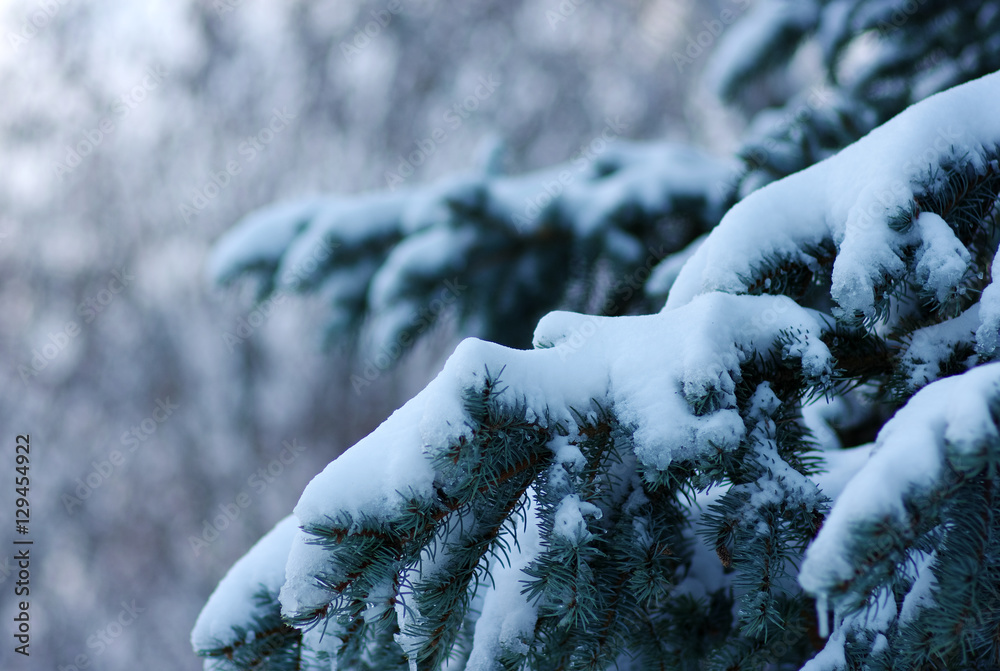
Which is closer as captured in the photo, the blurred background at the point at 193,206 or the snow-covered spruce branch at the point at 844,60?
the snow-covered spruce branch at the point at 844,60

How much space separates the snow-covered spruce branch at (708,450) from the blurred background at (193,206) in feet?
18.6

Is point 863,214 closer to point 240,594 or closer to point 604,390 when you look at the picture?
point 604,390

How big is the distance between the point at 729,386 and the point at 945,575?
0.26 meters

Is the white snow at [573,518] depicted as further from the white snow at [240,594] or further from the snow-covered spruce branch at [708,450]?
the white snow at [240,594]

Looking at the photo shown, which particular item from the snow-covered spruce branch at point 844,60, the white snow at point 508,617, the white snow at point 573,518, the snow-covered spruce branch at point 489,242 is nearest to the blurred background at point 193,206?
the snow-covered spruce branch at point 489,242

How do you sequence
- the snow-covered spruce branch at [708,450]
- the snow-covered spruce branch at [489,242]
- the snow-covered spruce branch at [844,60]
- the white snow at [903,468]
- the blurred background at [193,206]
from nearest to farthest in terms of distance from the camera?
the white snow at [903,468]
the snow-covered spruce branch at [708,450]
the snow-covered spruce branch at [844,60]
the snow-covered spruce branch at [489,242]
the blurred background at [193,206]

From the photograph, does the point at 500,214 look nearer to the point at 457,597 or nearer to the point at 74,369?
the point at 457,597

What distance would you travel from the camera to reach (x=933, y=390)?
649 mm

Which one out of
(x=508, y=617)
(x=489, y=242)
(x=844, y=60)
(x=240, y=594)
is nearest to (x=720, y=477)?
(x=508, y=617)

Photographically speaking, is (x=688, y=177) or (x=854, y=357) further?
(x=688, y=177)

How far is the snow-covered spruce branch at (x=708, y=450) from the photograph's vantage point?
675mm

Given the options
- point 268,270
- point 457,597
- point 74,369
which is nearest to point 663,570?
point 457,597

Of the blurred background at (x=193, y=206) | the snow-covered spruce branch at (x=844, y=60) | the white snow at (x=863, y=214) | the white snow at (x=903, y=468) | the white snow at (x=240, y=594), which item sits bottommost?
the white snow at (x=903, y=468)

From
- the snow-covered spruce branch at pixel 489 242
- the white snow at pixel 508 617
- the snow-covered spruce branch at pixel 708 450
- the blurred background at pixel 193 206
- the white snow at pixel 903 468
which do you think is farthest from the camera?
the blurred background at pixel 193 206
